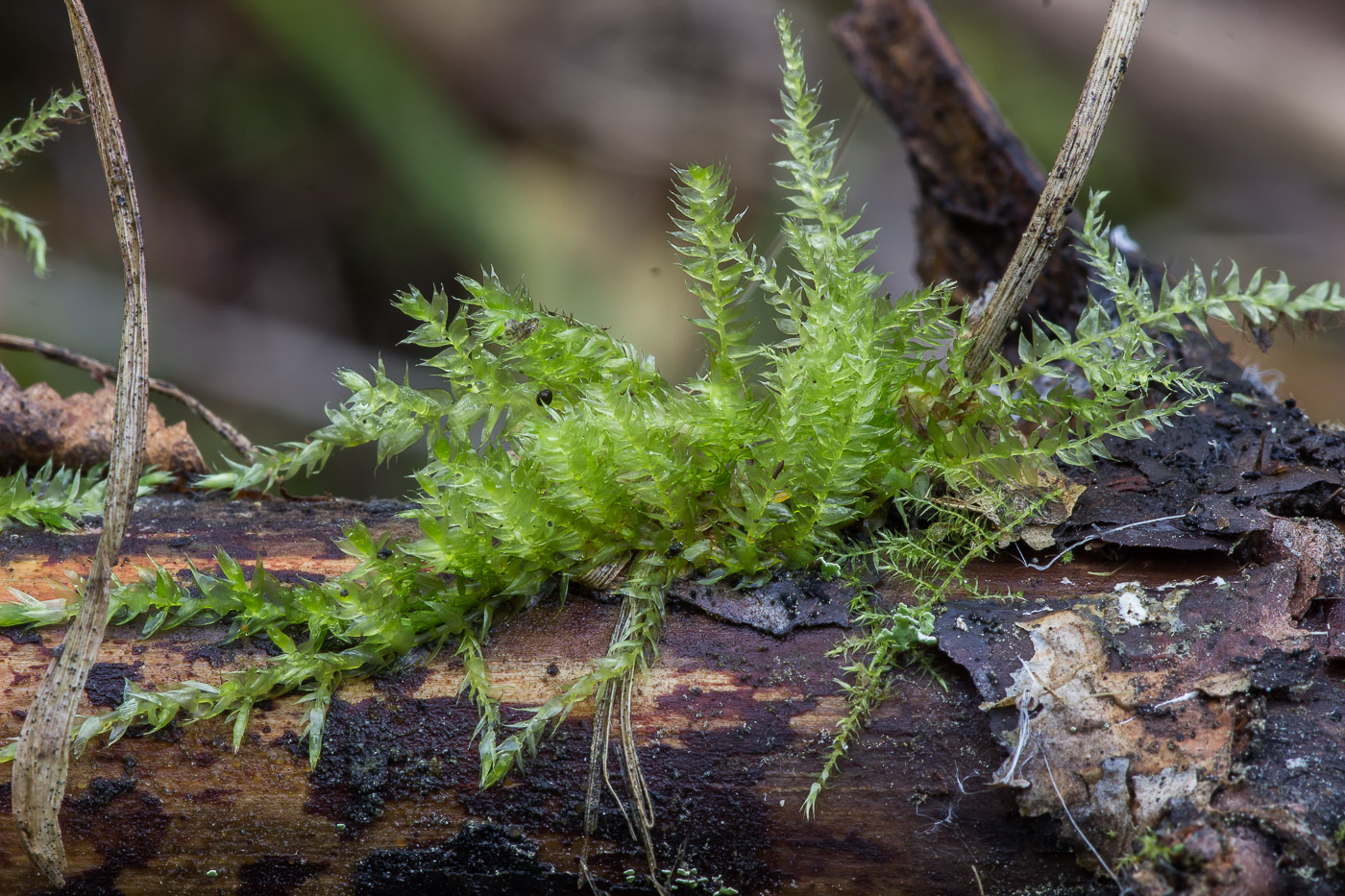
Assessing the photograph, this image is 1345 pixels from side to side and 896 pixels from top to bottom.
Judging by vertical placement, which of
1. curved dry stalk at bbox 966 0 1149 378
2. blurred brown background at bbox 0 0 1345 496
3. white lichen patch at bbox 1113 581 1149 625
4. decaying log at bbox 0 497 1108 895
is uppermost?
blurred brown background at bbox 0 0 1345 496

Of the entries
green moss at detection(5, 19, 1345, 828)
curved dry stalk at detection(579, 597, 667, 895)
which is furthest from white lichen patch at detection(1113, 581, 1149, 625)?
curved dry stalk at detection(579, 597, 667, 895)

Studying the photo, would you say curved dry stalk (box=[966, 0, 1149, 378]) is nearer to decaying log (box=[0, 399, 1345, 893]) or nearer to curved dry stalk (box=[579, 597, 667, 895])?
decaying log (box=[0, 399, 1345, 893])

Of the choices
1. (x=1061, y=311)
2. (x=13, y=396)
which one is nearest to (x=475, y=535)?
(x=13, y=396)

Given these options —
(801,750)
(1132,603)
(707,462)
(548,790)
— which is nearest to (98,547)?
(548,790)

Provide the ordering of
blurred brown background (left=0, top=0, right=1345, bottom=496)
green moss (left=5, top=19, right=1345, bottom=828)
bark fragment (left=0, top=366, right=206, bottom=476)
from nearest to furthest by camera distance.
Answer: green moss (left=5, top=19, right=1345, bottom=828) → bark fragment (left=0, top=366, right=206, bottom=476) → blurred brown background (left=0, top=0, right=1345, bottom=496)

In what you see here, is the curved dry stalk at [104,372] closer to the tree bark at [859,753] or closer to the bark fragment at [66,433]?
the bark fragment at [66,433]

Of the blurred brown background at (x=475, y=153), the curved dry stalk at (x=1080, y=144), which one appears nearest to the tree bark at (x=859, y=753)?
the curved dry stalk at (x=1080, y=144)

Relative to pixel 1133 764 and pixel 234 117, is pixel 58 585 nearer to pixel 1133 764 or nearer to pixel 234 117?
pixel 1133 764

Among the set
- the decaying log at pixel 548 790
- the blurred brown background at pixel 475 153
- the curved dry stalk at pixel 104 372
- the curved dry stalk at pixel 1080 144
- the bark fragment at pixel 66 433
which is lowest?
the decaying log at pixel 548 790
